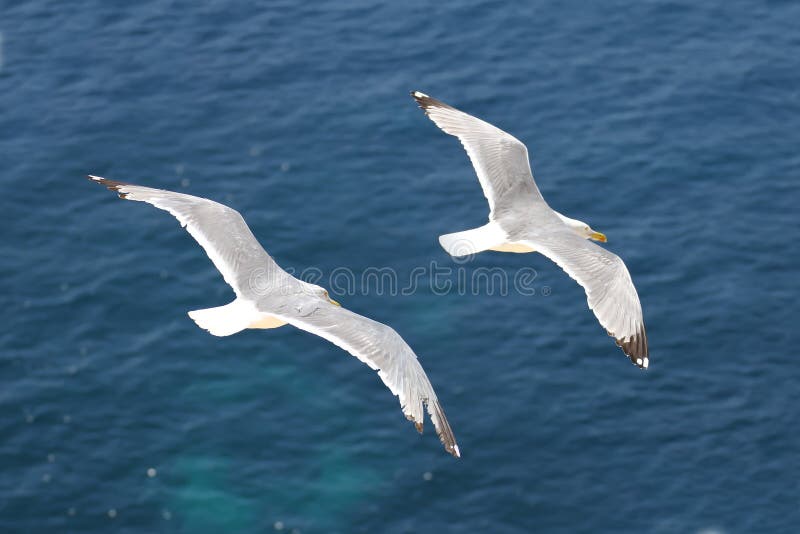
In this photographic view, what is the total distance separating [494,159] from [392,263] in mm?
13416

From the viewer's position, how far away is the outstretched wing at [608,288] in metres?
28.9

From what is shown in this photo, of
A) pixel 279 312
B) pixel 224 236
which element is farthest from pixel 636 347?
pixel 224 236

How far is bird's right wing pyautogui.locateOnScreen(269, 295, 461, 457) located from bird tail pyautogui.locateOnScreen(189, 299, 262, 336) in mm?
451

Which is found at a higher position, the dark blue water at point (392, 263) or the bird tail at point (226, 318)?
the bird tail at point (226, 318)

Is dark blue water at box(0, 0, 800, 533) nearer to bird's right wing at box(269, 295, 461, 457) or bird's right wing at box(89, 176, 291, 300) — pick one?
bird's right wing at box(89, 176, 291, 300)

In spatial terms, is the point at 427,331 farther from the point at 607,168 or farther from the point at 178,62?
the point at 178,62

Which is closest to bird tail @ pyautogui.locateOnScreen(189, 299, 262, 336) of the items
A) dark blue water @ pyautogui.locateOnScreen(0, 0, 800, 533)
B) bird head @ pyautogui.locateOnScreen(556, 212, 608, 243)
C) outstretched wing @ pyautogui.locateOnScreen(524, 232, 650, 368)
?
outstretched wing @ pyautogui.locateOnScreen(524, 232, 650, 368)

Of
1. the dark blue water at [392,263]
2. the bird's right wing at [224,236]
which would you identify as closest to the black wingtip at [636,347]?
the bird's right wing at [224,236]

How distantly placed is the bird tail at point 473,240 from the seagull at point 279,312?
8.32 feet

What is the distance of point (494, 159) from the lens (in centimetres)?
3306

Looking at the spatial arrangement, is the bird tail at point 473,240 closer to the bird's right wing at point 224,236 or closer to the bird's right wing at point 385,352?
the bird's right wing at point 385,352

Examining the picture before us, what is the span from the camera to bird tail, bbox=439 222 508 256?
2958cm

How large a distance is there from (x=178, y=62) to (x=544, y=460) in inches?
861

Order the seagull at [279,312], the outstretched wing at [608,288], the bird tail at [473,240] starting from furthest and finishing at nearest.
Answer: the bird tail at [473,240] → the outstretched wing at [608,288] → the seagull at [279,312]
